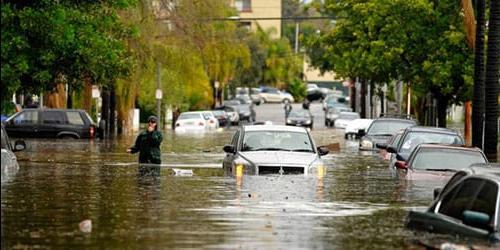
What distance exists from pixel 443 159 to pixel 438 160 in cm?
10

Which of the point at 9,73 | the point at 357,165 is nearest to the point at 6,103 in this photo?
the point at 9,73

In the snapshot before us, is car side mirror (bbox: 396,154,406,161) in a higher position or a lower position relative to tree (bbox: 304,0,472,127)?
lower

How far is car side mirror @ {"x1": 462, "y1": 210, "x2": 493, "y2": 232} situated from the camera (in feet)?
39.3

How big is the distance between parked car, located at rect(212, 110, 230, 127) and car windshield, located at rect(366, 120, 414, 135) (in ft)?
128

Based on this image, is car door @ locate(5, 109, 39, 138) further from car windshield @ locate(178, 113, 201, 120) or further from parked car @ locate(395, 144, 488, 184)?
parked car @ locate(395, 144, 488, 184)

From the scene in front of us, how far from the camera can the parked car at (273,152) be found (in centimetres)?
2425

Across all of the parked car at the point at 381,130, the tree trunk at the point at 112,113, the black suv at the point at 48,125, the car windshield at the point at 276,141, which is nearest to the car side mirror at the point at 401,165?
the car windshield at the point at 276,141

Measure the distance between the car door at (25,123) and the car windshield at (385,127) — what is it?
13.4m

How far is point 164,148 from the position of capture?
45.5m

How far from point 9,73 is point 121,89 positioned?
4477cm

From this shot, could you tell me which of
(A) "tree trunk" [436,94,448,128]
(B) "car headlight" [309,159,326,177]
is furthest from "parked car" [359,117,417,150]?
(B) "car headlight" [309,159,326,177]

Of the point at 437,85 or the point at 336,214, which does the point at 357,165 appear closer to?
the point at 437,85

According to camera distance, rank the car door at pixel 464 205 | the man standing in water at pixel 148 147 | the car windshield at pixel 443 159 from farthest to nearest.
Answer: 1. the man standing in water at pixel 148 147
2. the car windshield at pixel 443 159
3. the car door at pixel 464 205

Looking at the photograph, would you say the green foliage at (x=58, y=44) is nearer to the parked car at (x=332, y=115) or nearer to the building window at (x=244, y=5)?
the parked car at (x=332, y=115)
